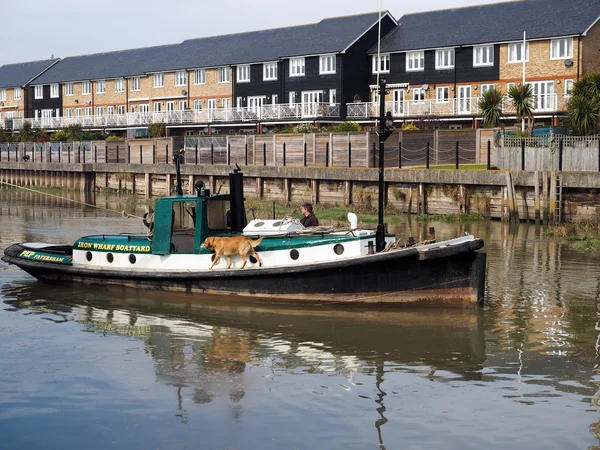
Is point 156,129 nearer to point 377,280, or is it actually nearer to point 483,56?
point 483,56

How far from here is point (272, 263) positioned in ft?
59.4

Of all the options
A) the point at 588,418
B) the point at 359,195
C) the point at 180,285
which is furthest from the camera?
the point at 359,195

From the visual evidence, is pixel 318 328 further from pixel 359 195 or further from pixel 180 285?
pixel 359 195

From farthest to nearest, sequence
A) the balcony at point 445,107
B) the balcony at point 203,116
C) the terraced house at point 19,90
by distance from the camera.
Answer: the terraced house at point 19,90 → the balcony at point 203,116 → the balcony at point 445,107

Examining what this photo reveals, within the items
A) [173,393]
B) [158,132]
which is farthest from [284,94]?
[173,393]

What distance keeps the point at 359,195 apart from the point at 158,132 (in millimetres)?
33618

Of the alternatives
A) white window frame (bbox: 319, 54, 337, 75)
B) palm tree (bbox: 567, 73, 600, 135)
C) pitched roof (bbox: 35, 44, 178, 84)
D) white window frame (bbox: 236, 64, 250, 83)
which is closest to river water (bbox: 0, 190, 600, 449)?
palm tree (bbox: 567, 73, 600, 135)

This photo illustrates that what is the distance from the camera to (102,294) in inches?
780

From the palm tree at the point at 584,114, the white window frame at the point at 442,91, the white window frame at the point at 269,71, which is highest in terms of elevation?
the white window frame at the point at 269,71

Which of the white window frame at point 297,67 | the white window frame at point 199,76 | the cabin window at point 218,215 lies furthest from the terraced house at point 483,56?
the cabin window at point 218,215

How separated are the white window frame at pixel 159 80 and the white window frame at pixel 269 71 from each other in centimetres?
1238

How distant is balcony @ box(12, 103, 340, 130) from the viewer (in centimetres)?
6162

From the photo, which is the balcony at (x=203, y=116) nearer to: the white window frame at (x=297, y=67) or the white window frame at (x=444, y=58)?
the white window frame at (x=297, y=67)

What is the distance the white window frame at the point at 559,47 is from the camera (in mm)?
53094
